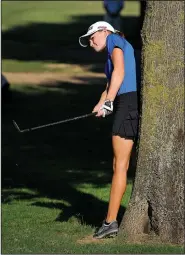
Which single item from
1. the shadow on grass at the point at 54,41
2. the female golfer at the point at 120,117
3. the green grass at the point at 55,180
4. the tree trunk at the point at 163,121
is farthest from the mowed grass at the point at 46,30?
the tree trunk at the point at 163,121

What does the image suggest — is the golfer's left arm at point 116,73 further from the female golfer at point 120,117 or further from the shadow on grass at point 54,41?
the shadow on grass at point 54,41

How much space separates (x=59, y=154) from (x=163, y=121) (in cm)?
619

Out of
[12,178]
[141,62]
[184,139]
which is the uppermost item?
[141,62]

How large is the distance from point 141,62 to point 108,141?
23.5 feet

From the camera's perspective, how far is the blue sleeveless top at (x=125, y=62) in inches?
333

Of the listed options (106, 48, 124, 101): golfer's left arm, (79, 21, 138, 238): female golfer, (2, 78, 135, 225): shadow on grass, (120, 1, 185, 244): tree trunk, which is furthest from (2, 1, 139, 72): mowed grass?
(120, 1, 185, 244): tree trunk

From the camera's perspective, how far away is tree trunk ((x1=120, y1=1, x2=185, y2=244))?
8195 millimetres

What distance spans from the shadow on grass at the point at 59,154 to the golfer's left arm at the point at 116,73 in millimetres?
1576

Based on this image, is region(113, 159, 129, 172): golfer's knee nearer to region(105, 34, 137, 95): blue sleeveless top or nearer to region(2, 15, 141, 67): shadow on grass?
region(105, 34, 137, 95): blue sleeveless top

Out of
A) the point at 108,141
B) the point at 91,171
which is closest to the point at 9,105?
the point at 108,141

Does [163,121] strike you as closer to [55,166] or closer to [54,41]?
[55,166]

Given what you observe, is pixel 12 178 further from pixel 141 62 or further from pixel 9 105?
pixel 9 105

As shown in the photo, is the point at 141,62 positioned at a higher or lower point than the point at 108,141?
higher

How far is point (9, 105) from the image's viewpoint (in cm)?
1995
